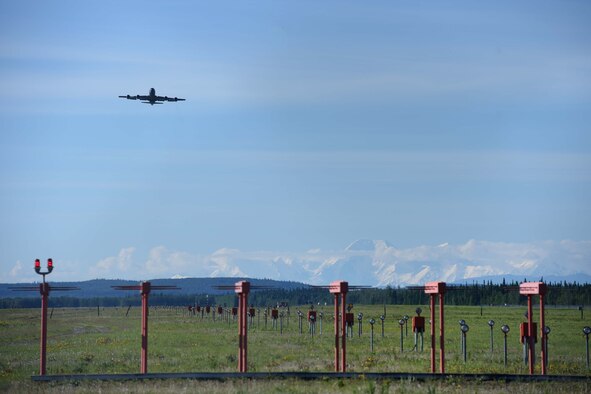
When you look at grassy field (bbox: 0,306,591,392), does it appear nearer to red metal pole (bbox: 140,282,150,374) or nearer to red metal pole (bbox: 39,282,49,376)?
red metal pole (bbox: 39,282,49,376)

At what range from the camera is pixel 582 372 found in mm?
45188

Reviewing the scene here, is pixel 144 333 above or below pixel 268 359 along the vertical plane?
above

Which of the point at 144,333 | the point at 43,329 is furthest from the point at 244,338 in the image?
the point at 43,329

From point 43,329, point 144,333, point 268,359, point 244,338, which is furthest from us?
point 268,359

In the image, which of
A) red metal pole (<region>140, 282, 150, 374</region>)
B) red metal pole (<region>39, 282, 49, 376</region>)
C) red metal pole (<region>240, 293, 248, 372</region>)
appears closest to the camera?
red metal pole (<region>140, 282, 150, 374</region>)

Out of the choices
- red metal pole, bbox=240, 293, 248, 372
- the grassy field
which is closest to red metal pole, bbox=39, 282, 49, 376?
the grassy field

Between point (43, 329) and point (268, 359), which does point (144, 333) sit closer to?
point (43, 329)

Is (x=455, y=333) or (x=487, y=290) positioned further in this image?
(x=487, y=290)

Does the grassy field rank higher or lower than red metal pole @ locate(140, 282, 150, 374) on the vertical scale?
lower

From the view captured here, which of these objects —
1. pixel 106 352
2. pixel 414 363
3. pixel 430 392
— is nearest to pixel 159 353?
pixel 106 352

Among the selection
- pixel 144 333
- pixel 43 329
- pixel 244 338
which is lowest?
pixel 244 338

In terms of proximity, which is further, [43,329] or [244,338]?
[244,338]

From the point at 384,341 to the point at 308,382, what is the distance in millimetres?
32551

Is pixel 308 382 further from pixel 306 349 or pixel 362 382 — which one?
pixel 306 349
